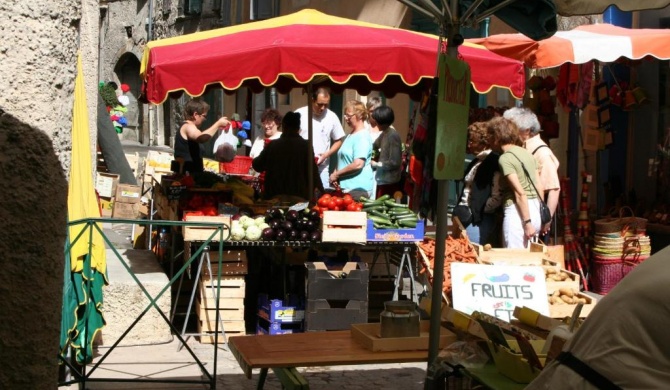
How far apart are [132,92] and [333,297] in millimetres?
33199

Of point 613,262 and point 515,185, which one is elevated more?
point 515,185

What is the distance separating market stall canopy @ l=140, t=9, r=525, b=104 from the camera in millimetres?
8539

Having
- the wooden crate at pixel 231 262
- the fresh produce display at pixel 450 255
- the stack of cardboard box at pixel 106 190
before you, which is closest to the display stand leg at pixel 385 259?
the fresh produce display at pixel 450 255

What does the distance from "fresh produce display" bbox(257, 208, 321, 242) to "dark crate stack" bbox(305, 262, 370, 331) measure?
0.99 ft

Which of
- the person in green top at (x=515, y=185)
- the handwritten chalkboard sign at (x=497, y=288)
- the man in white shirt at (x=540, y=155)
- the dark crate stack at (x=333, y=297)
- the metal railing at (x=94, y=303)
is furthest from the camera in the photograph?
the man in white shirt at (x=540, y=155)

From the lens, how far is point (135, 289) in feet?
27.1

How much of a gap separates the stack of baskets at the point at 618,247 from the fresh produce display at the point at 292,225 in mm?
3327

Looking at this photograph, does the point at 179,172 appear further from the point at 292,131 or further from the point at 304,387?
the point at 304,387

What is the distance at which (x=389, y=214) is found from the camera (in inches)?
365

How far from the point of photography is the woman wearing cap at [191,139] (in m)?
11.5

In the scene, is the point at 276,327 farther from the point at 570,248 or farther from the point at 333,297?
the point at 570,248

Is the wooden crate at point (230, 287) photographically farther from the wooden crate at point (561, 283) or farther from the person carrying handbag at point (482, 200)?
the wooden crate at point (561, 283)

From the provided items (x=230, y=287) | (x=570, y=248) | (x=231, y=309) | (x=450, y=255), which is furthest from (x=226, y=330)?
(x=570, y=248)

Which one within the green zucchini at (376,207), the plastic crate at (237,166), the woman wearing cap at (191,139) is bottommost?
the green zucchini at (376,207)
